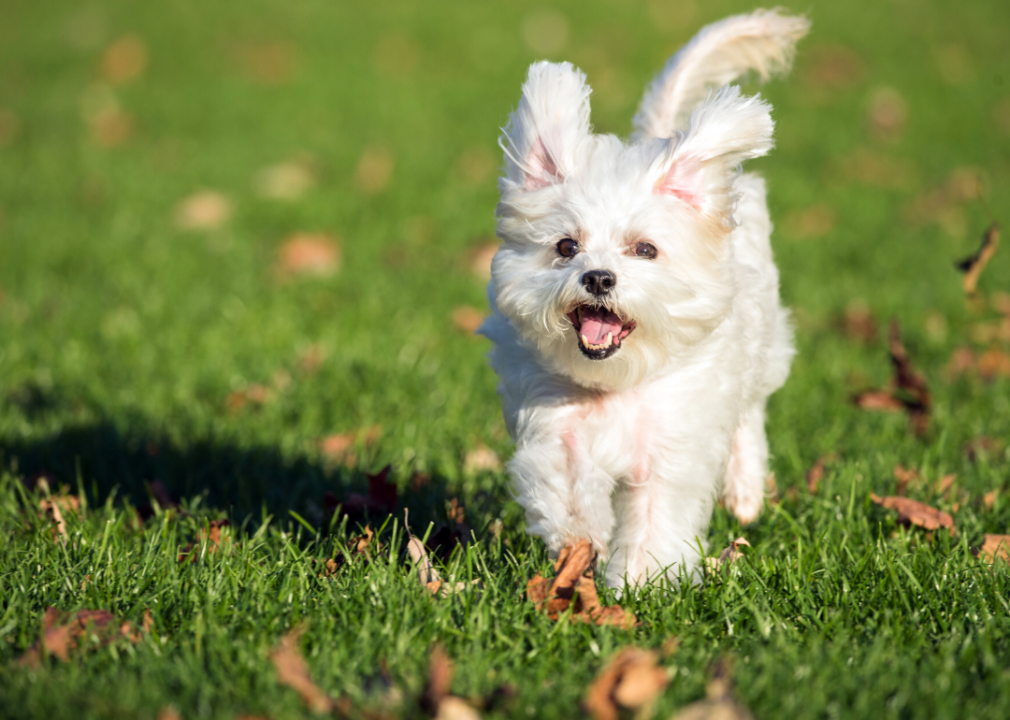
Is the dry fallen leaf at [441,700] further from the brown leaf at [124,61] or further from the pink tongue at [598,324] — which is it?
the brown leaf at [124,61]

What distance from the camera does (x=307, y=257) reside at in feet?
22.6

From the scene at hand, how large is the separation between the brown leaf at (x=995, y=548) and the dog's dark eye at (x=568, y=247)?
1.60m

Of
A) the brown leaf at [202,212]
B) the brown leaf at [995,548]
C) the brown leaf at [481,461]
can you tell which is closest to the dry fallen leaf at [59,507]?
the brown leaf at [481,461]

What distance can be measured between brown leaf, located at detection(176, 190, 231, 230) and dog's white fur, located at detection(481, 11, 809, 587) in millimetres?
5126

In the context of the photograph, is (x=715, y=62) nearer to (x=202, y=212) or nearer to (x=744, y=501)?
(x=744, y=501)

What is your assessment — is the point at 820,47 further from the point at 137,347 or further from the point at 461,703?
the point at 461,703

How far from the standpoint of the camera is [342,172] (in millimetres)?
8711

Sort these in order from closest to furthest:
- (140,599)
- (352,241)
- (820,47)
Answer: (140,599) < (352,241) < (820,47)

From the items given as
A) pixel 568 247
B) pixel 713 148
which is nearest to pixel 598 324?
pixel 568 247

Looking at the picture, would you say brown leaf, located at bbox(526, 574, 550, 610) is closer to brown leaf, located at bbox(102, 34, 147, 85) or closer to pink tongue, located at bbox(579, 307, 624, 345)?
pink tongue, located at bbox(579, 307, 624, 345)

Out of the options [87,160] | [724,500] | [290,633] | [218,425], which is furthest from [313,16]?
[290,633]

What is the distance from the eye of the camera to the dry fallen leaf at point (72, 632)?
251cm

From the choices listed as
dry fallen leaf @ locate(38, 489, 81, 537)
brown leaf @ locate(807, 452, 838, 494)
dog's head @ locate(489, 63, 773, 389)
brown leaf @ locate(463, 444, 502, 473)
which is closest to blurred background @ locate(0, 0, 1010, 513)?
brown leaf @ locate(463, 444, 502, 473)

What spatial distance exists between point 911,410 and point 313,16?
34.5 feet
